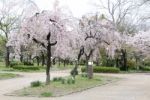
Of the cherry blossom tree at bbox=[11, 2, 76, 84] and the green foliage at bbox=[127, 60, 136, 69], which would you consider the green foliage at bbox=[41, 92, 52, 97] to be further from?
the green foliage at bbox=[127, 60, 136, 69]

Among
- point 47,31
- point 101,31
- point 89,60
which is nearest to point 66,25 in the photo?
point 47,31

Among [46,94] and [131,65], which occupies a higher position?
[131,65]

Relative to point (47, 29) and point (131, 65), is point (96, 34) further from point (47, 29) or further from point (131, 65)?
point (131, 65)

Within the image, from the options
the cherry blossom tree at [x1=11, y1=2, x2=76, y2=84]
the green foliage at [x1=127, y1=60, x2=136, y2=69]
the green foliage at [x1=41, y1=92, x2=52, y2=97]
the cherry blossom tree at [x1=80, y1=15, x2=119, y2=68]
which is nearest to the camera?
the green foliage at [x1=41, y1=92, x2=52, y2=97]

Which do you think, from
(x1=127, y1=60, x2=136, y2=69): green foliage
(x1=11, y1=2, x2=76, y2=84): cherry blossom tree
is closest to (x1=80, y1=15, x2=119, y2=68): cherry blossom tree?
(x1=11, y1=2, x2=76, y2=84): cherry blossom tree

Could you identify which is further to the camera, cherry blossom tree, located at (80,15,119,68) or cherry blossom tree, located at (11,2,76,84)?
cherry blossom tree, located at (80,15,119,68)

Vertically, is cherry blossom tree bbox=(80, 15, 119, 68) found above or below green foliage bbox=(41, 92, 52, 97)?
above

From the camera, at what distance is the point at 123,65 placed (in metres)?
59.2

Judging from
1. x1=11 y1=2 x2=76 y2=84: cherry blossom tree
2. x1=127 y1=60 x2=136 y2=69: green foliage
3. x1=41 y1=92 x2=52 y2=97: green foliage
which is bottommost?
x1=41 y1=92 x2=52 y2=97: green foliage

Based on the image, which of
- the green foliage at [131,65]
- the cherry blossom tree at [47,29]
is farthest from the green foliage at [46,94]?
the green foliage at [131,65]

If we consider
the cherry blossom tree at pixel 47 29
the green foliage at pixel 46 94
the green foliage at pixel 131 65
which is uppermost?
the cherry blossom tree at pixel 47 29

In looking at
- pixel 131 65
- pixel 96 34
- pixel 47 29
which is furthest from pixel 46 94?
pixel 131 65

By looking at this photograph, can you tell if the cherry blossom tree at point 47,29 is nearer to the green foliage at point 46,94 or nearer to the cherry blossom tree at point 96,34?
the green foliage at point 46,94

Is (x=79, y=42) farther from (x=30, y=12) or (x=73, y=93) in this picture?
(x=73, y=93)
